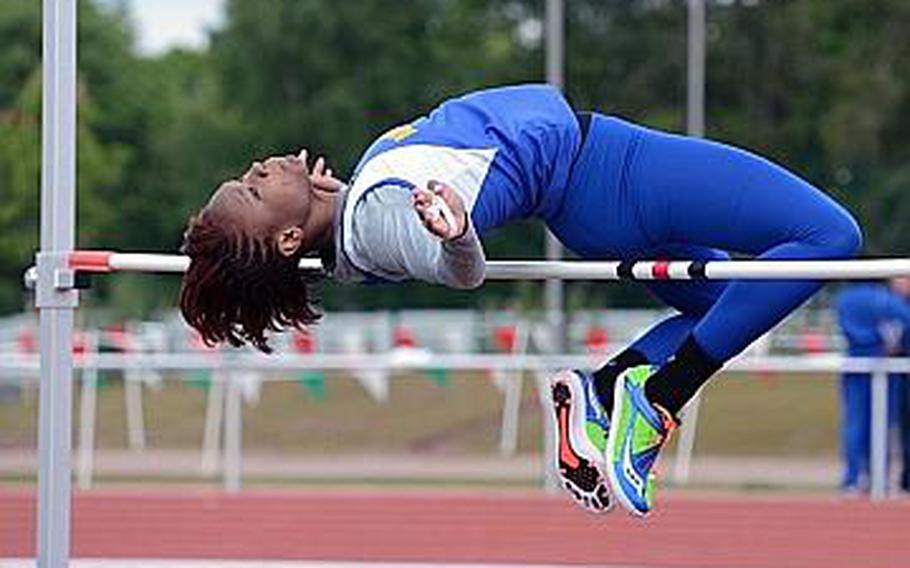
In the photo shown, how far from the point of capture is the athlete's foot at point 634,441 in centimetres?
503

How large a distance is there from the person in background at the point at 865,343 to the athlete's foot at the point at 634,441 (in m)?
7.79

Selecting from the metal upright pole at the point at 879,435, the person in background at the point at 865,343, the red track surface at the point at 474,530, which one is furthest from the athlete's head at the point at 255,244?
the person in background at the point at 865,343

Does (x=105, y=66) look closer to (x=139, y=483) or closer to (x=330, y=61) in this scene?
(x=330, y=61)

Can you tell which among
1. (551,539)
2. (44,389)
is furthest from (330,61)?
(44,389)

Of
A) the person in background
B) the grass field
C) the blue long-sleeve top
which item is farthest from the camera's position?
the grass field

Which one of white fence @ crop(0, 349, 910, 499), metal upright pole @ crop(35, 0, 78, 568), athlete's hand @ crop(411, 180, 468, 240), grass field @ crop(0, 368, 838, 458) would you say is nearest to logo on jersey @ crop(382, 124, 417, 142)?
athlete's hand @ crop(411, 180, 468, 240)

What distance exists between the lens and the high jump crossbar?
476cm

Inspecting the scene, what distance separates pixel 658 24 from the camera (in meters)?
33.1

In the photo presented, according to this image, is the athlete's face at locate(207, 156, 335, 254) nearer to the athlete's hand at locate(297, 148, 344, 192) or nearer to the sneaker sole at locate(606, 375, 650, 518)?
the athlete's hand at locate(297, 148, 344, 192)

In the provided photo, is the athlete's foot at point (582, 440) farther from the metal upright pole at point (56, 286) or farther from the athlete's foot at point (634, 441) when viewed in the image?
the metal upright pole at point (56, 286)

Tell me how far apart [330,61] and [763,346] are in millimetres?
16031

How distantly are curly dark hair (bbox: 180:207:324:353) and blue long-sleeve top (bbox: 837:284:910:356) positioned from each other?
817 centimetres

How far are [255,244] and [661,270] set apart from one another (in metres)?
0.83

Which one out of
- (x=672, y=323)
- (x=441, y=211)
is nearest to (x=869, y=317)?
(x=672, y=323)
